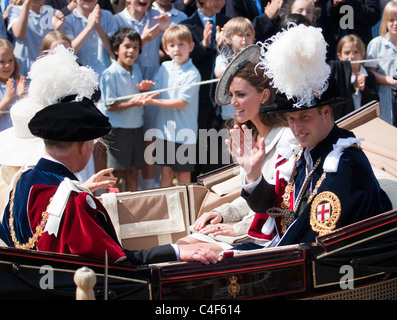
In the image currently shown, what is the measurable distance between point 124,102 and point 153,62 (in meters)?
0.67

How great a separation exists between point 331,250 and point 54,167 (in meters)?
1.43

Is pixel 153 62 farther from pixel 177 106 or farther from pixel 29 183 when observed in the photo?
pixel 29 183

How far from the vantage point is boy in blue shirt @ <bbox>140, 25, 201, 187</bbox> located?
6.04 meters

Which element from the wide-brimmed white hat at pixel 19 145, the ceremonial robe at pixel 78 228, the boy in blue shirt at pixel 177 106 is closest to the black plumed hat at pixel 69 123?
the ceremonial robe at pixel 78 228

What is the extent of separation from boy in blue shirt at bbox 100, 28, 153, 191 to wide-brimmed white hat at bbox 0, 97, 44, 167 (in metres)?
1.57

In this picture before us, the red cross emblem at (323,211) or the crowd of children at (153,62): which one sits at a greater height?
the crowd of children at (153,62)

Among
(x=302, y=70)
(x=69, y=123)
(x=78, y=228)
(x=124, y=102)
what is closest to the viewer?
A: (x=78, y=228)

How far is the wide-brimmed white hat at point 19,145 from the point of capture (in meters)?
3.78

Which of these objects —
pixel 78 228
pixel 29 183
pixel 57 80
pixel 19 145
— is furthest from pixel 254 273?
pixel 19 145

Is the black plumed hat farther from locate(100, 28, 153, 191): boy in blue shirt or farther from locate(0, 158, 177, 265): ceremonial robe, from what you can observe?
locate(100, 28, 153, 191): boy in blue shirt

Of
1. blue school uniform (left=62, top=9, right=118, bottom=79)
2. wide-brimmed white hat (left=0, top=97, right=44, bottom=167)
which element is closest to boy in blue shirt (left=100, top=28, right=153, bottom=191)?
blue school uniform (left=62, top=9, right=118, bottom=79)

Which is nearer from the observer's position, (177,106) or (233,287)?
(233,287)

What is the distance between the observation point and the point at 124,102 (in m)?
5.93

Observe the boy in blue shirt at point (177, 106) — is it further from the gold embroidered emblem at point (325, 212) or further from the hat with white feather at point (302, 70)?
the gold embroidered emblem at point (325, 212)
